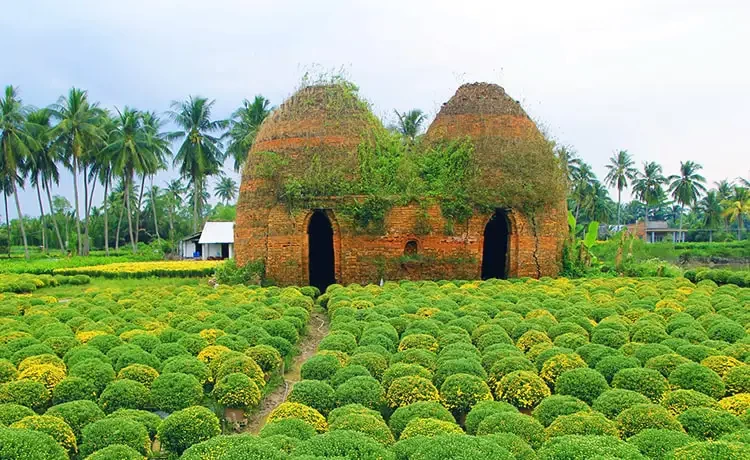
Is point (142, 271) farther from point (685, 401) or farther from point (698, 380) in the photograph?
point (685, 401)

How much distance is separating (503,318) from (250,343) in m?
4.93

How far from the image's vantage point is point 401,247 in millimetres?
19859

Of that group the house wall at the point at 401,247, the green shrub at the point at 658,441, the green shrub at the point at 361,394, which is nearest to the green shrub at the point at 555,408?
the green shrub at the point at 658,441

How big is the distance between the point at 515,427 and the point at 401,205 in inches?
537

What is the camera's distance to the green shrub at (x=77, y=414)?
7.28 meters

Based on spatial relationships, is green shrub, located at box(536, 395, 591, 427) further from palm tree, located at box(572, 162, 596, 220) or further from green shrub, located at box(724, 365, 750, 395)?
palm tree, located at box(572, 162, 596, 220)

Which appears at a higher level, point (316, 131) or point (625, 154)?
point (625, 154)

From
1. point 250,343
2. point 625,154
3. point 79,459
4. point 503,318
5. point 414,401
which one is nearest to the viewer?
point 79,459

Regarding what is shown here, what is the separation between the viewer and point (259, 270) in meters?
20.4

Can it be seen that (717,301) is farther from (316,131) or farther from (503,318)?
(316,131)

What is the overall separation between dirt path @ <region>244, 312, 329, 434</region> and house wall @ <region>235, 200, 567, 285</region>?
346cm

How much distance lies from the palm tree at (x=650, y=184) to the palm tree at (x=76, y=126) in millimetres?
50693

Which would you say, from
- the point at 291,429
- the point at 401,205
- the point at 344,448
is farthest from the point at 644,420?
the point at 401,205

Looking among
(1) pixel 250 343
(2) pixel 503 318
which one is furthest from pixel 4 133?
(2) pixel 503 318
